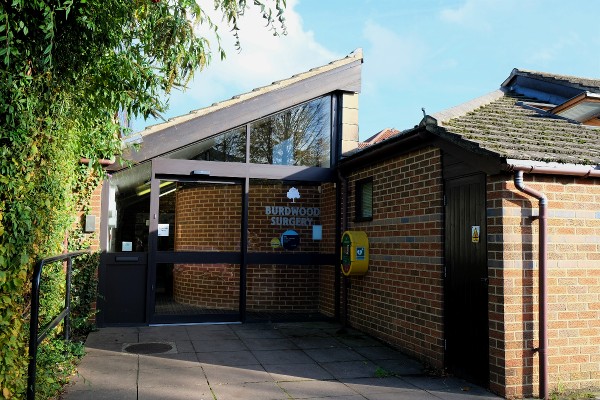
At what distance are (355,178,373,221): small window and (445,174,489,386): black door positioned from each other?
228 centimetres

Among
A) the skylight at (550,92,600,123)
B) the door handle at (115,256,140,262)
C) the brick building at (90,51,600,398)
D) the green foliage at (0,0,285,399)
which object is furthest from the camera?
the door handle at (115,256,140,262)

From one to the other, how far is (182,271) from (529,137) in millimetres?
5640

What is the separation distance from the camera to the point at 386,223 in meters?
7.55

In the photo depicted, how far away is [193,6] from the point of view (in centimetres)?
474

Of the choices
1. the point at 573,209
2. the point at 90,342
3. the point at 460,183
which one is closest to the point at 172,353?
the point at 90,342

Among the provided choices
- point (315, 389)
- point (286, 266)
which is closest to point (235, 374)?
point (315, 389)

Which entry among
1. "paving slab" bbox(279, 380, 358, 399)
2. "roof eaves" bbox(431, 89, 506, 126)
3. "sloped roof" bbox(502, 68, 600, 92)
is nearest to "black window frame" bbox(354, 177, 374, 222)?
"roof eaves" bbox(431, 89, 506, 126)

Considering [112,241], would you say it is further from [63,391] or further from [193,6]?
[193,6]

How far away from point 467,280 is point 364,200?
3114 millimetres

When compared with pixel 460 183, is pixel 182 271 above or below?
below

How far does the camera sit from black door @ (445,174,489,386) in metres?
5.36

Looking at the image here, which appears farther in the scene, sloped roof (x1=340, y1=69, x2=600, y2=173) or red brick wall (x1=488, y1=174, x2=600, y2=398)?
sloped roof (x1=340, y1=69, x2=600, y2=173)

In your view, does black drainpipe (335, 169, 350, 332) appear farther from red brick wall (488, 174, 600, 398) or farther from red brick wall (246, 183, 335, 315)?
red brick wall (488, 174, 600, 398)

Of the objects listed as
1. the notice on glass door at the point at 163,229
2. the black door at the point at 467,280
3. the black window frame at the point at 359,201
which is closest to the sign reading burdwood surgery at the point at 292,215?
the black window frame at the point at 359,201
